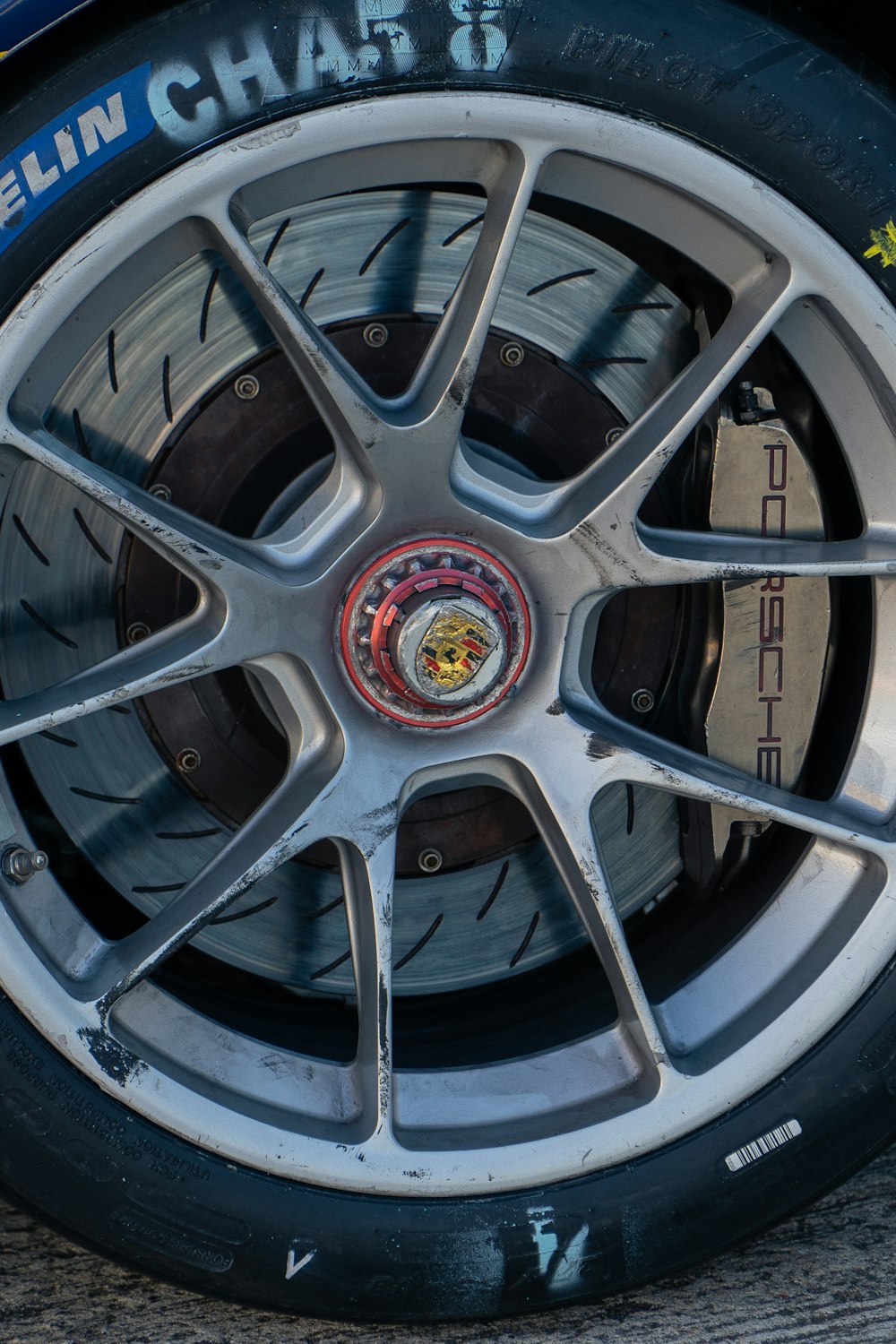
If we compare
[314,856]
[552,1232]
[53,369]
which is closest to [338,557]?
[53,369]

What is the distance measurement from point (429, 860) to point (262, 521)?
531 millimetres

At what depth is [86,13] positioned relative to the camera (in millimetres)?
1237

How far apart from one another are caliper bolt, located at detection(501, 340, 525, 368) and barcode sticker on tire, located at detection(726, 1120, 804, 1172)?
3.36 ft

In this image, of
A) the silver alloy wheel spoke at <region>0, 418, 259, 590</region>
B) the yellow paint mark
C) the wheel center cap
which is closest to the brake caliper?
the yellow paint mark

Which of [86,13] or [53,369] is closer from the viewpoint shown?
[86,13]

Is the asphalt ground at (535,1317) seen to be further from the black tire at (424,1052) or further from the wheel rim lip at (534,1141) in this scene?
the wheel rim lip at (534,1141)

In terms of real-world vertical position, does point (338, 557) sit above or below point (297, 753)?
above

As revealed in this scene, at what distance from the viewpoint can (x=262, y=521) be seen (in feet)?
5.32

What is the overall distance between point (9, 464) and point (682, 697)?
95 centimetres

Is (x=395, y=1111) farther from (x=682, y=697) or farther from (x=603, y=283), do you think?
(x=603, y=283)

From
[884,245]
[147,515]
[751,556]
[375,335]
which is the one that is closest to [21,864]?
[147,515]

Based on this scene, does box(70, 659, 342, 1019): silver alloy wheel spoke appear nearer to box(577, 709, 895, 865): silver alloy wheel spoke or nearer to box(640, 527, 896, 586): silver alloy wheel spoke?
box(577, 709, 895, 865): silver alloy wheel spoke

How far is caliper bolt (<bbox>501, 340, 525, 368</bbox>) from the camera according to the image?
1.68 metres

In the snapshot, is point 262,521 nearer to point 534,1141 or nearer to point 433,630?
point 433,630
